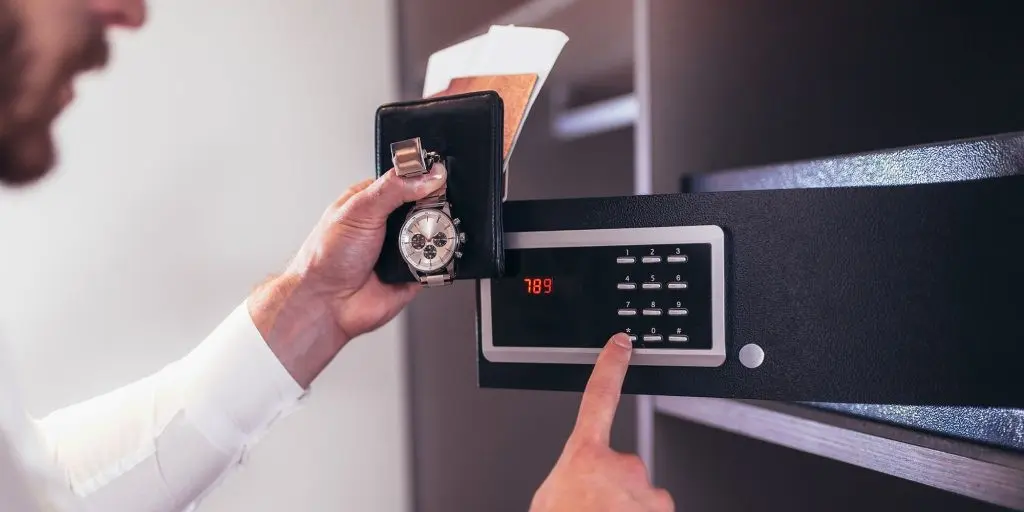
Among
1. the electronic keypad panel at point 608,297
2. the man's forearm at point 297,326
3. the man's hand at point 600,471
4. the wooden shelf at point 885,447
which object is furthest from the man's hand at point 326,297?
the wooden shelf at point 885,447

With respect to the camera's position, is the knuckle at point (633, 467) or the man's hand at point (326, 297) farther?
the man's hand at point (326, 297)

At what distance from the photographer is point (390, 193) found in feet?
1.91

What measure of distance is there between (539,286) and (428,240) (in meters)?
0.10

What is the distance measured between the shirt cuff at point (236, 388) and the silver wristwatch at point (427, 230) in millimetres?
246

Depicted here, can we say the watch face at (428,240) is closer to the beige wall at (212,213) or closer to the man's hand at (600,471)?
the man's hand at (600,471)

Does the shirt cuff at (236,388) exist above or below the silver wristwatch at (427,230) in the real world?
below

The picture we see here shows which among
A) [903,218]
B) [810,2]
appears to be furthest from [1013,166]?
[810,2]

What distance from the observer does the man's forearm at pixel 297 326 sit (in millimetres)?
719

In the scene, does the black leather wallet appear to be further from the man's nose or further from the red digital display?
the man's nose

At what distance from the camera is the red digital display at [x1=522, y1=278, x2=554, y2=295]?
0.57 m

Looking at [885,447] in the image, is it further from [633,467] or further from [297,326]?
[297,326]

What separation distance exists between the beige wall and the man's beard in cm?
4

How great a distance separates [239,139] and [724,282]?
2.45ft

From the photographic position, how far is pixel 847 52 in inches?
28.8
